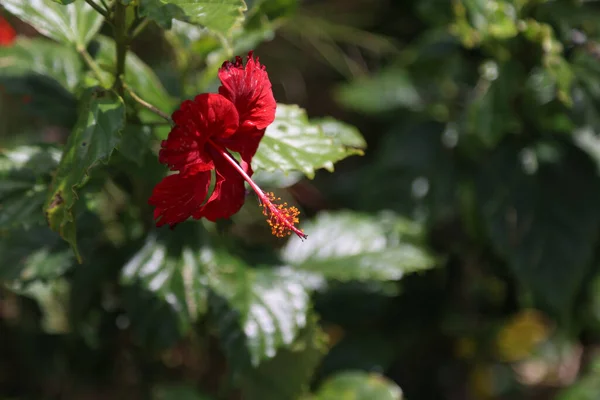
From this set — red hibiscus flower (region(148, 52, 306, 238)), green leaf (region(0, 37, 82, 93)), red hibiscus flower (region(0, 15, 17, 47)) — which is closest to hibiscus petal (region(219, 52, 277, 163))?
red hibiscus flower (region(148, 52, 306, 238))

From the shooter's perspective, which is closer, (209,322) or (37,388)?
(209,322)

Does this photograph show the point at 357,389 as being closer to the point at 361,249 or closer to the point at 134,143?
the point at 361,249

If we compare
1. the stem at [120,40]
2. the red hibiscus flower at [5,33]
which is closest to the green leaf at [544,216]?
the stem at [120,40]

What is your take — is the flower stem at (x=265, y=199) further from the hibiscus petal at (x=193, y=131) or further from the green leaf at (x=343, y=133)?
the green leaf at (x=343, y=133)

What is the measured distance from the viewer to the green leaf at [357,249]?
1.09 meters

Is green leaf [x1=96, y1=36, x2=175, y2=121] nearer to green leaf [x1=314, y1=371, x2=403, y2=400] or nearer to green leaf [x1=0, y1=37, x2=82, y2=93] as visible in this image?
green leaf [x1=0, y1=37, x2=82, y2=93]

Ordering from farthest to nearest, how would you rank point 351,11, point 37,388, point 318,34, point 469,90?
point 351,11, point 318,34, point 469,90, point 37,388

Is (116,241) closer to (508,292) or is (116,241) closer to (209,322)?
(209,322)

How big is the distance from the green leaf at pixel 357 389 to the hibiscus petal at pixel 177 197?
0.63 meters

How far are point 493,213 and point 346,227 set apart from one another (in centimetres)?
31

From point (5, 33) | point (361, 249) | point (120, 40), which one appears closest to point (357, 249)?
point (361, 249)

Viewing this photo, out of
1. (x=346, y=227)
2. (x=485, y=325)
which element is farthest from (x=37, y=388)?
(x=485, y=325)

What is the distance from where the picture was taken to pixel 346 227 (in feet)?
4.01

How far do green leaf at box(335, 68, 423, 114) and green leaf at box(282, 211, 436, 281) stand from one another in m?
0.43
